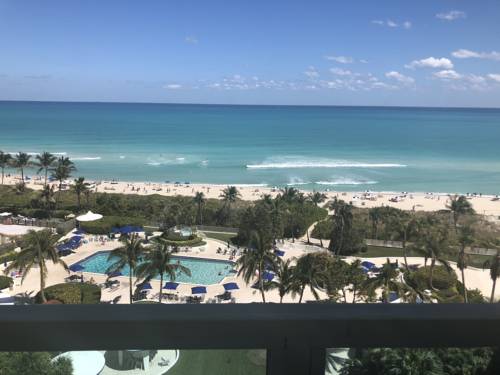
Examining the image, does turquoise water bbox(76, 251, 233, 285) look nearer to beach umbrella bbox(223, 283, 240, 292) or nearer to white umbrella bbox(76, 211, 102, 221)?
beach umbrella bbox(223, 283, 240, 292)

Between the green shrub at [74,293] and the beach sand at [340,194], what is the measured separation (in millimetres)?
15760

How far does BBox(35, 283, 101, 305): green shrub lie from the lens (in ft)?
39.2

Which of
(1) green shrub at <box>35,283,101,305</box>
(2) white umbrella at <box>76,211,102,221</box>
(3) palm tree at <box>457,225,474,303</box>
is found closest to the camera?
(1) green shrub at <box>35,283,101,305</box>

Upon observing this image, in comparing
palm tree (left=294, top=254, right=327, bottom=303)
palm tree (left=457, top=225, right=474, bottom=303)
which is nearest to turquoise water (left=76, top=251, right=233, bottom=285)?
palm tree (left=294, top=254, right=327, bottom=303)

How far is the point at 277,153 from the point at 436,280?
34081 millimetres

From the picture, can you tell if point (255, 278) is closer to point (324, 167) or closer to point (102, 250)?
point (102, 250)

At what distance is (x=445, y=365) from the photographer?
37.4 inches

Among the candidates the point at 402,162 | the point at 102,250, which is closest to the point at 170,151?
the point at 402,162

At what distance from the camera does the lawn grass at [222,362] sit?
896 millimetres

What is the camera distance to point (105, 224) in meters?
20.0

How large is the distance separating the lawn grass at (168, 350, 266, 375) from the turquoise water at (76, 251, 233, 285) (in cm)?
1398

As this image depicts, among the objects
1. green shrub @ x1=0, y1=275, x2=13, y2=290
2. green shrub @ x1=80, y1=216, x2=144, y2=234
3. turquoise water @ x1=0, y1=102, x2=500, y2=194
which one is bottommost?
green shrub @ x1=0, y1=275, x2=13, y2=290

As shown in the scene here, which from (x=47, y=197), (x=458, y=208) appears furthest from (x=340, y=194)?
(x=47, y=197)

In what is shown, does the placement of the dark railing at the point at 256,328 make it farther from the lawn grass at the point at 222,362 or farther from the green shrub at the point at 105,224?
the green shrub at the point at 105,224
